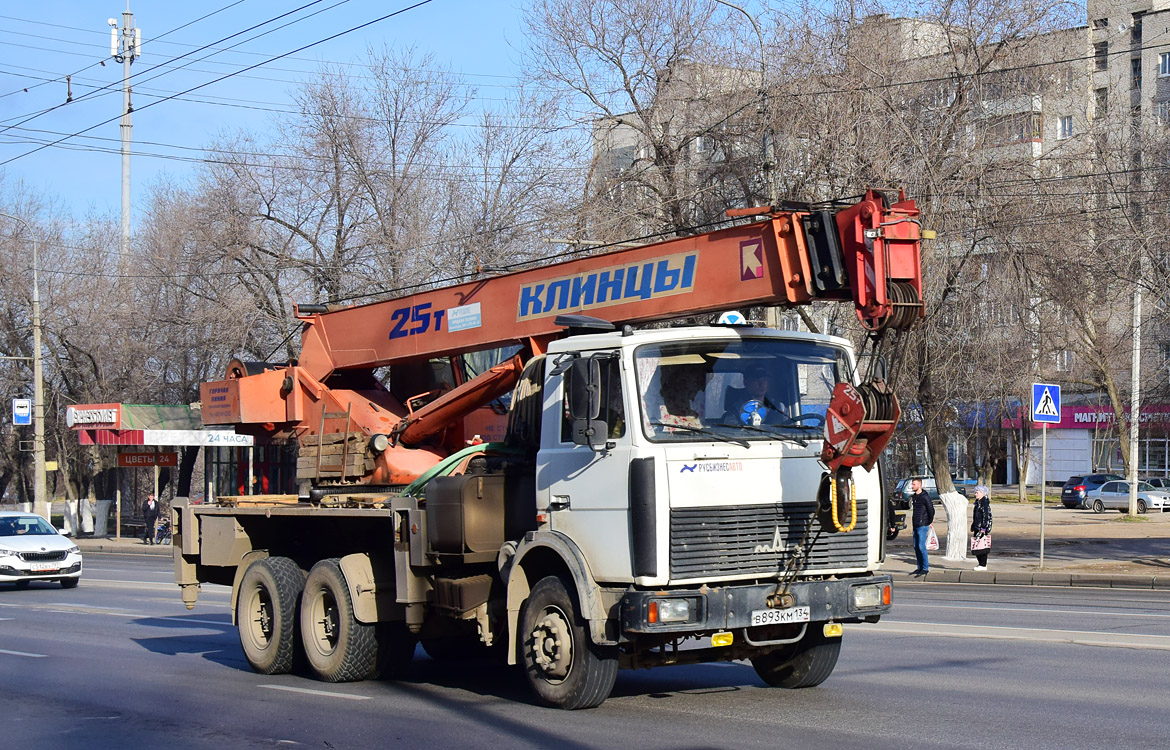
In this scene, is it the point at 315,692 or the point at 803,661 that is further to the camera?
the point at 315,692

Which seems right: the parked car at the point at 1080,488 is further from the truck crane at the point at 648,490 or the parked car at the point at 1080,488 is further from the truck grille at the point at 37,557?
the truck crane at the point at 648,490

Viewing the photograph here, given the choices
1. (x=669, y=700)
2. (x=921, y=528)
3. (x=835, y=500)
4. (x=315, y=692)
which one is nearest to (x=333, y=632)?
(x=315, y=692)

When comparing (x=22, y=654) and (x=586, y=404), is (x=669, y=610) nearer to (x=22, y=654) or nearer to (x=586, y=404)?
(x=586, y=404)

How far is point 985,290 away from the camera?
22.4 meters

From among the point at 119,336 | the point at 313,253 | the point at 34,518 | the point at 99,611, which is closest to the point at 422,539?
the point at 99,611

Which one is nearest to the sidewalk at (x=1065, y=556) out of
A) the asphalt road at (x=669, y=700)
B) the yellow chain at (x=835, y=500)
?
the asphalt road at (x=669, y=700)

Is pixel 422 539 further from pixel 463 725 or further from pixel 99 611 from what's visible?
pixel 99 611

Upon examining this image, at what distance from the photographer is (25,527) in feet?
82.2

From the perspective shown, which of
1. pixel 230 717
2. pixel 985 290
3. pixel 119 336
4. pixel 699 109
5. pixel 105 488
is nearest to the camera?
pixel 230 717

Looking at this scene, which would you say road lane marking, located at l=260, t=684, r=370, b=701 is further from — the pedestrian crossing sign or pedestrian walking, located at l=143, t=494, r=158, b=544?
pedestrian walking, located at l=143, t=494, r=158, b=544

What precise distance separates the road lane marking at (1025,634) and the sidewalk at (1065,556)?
844cm

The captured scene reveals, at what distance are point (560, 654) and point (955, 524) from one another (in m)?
17.6

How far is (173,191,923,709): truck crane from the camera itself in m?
8.35

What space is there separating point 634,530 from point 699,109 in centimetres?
1765
